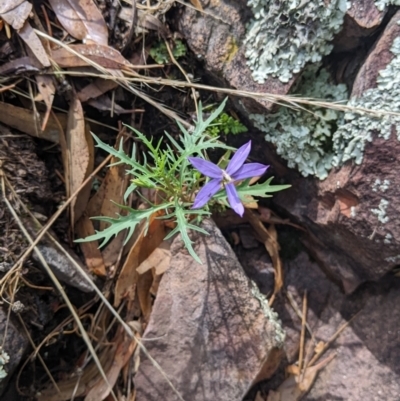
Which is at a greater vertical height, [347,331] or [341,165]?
[341,165]

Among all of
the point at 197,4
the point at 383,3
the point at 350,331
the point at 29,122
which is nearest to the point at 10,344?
the point at 29,122

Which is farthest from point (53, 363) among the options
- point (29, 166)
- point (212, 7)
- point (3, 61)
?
point (212, 7)

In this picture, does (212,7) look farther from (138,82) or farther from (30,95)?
(30,95)

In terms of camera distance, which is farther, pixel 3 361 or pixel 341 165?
pixel 341 165

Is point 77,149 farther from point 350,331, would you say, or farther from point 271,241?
point 350,331

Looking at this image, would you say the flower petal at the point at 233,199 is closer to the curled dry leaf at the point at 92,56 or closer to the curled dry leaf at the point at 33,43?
the curled dry leaf at the point at 92,56

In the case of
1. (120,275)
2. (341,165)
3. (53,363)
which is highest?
(341,165)

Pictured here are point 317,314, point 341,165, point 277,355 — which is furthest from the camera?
point 317,314
